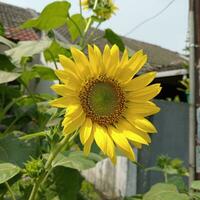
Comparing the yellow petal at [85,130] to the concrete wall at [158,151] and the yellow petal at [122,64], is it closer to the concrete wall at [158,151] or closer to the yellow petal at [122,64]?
the yellow petal at [122,64]

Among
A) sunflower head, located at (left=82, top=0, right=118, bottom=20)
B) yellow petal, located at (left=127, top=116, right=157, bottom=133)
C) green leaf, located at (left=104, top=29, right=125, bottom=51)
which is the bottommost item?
yellow petal, located at (left=127, top=116, right=157, bottom=133)

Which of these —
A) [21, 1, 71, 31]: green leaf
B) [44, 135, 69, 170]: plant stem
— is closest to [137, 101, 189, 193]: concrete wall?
[21, 1, 71, 31]: green leaf

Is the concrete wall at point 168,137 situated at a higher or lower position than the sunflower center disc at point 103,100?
lower

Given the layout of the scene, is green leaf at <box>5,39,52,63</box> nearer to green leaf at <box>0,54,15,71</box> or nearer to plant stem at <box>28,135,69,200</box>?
green leaf at <box>0,54,15,71</box>

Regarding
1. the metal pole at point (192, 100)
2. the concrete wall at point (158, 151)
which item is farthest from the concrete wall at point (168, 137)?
the metal pole at point (192, 100)

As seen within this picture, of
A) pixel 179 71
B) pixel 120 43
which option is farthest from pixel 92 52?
pixel 179 71

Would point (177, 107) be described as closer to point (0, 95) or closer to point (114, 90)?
point (0, 95)
